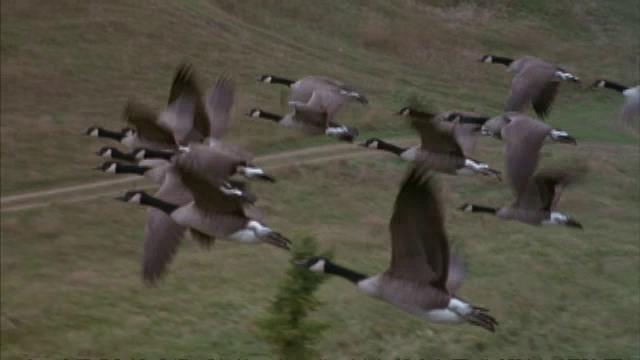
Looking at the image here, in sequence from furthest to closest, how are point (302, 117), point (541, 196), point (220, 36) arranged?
1. point (220, 36)
2. point (302, 117)
3. point (541, 196)

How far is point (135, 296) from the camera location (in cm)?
1855

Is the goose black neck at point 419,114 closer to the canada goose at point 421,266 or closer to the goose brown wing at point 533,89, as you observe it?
the goose brown wing at point 533,89

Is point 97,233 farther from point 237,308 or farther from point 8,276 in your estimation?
point 237,308

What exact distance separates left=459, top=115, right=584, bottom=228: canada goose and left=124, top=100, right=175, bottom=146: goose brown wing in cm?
383

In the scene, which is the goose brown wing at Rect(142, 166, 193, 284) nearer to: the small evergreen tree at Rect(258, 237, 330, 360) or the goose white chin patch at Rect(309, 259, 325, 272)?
the small evergreen tree at Rect(258, 237, 330, 360)

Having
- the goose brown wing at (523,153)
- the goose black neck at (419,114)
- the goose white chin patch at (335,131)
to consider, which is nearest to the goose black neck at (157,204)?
the goose black neck at (419,114)

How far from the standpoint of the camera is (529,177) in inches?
476

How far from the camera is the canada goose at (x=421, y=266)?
7395 mm

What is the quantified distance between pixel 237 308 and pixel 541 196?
6.97 metres

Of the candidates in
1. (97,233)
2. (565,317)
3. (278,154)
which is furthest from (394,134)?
(565,317)

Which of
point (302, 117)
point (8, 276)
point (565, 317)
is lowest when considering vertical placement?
point (8, 276)

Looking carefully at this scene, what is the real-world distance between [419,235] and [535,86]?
22.7ft

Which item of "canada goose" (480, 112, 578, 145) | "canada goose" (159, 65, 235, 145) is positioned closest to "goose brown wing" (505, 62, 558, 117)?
"canada goose" (480, 112, 578, 145)

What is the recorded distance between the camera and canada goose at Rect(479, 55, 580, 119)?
1398 centimetres
